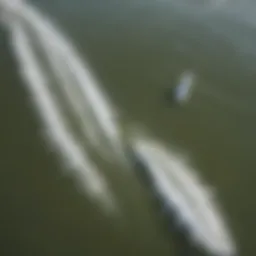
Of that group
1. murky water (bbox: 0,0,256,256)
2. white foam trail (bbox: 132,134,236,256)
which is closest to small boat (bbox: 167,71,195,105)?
murky water (bbox: 0,0,256,256)

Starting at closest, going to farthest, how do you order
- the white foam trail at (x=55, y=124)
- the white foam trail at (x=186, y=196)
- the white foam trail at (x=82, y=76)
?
the white foam trail at (x=186, y=196) < the white foam trail at (x=55, y=124) < the white foam trail at (x=82, y=76)

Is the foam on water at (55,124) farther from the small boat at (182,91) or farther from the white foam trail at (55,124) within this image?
the small boat at (182,91)

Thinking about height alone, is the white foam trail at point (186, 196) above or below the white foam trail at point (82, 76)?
below

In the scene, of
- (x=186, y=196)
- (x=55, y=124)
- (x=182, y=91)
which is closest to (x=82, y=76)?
(x=55, y=124)

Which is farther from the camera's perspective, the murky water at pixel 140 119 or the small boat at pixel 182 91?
the small boat at pixel 182 91

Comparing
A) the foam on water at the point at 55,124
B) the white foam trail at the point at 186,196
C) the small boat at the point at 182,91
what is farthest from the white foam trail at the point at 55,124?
the small boat at the point at 182,91

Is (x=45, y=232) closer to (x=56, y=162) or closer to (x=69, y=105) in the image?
(x=56, y=162)
